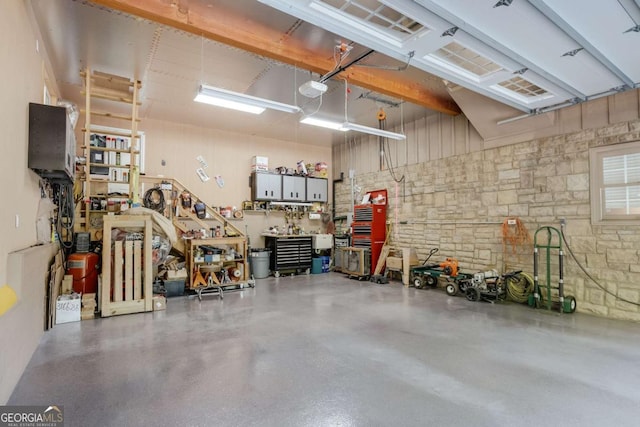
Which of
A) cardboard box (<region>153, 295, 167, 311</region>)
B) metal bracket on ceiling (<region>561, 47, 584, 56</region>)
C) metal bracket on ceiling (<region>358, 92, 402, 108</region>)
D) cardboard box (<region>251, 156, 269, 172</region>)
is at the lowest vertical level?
cardboard box (<region>153, 295, 167, 311</region>)

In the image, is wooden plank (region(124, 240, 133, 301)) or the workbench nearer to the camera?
wooden plank (region(124, 240, 133, 301))

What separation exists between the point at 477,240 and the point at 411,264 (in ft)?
4.71

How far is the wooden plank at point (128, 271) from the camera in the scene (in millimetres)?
4707

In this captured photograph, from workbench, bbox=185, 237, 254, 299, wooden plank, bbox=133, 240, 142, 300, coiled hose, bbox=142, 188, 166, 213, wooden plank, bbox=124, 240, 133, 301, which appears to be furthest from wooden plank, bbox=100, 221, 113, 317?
coiled hose, bbox=142, 188, 166, 213

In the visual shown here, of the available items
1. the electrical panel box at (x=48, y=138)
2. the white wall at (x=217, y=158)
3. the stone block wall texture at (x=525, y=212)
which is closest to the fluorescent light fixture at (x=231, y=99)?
the electrical panel box at (x=48, y=138)

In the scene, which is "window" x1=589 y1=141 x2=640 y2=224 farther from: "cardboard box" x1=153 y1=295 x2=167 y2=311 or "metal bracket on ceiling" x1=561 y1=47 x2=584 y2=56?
"cardboard box" x1=153 y1=295 x2=167 y2=311

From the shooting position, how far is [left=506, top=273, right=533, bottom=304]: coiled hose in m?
5.18

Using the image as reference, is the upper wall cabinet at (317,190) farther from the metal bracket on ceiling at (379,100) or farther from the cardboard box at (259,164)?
the metal bracket on ceiling at (379,100)

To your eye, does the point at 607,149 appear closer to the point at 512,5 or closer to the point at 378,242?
the point at 512,5

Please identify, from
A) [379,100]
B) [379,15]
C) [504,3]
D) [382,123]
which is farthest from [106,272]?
[382,123]

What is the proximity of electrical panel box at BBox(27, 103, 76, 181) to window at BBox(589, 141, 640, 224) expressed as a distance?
678cm

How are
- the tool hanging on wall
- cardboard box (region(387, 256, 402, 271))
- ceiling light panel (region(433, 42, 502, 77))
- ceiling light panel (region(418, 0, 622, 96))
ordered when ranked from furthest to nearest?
cardboard box (region(387, 256, 402, 271)) → the tool hanging on wall → ceiling light panel (region(433, 42, 502, 77)) → ceiling light panel (region(418, 0, 622, 96))

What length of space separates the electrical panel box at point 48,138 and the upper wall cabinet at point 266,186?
16.1 feet

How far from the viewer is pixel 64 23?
377 centimetres
